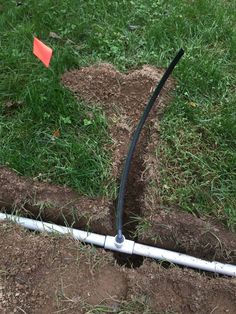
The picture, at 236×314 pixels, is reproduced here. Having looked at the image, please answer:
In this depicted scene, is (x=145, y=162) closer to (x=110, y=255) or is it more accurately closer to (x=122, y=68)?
(x=110, y=255)

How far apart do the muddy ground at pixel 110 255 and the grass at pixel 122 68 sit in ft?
0.26

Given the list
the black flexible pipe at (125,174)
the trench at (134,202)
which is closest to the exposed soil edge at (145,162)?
the trench at (134,202)

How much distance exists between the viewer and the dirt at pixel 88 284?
78.3 inches

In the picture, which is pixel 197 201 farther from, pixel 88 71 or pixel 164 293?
pixel 88 71

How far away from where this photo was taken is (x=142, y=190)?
2420 millimetres

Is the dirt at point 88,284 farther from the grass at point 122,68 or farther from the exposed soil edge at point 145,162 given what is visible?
the grass at point 122,68

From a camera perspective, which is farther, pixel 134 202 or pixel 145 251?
pixel 134 202

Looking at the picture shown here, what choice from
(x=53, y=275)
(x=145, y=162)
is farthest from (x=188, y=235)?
(x=53, y=275)

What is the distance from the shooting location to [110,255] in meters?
2.16

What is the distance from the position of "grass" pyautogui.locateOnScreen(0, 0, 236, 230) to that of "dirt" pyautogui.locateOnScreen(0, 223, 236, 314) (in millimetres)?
370

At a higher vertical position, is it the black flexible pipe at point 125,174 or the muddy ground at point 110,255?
the black flexible pipe at point 125,174

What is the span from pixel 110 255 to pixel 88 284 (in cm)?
18

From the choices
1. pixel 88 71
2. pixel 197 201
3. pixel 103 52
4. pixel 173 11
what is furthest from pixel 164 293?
pixel 173 11

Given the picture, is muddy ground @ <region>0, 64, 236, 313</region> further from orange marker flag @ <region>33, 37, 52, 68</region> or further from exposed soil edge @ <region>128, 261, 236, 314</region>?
orange marker flag @ <region>33, 37, 52, 68</region>
